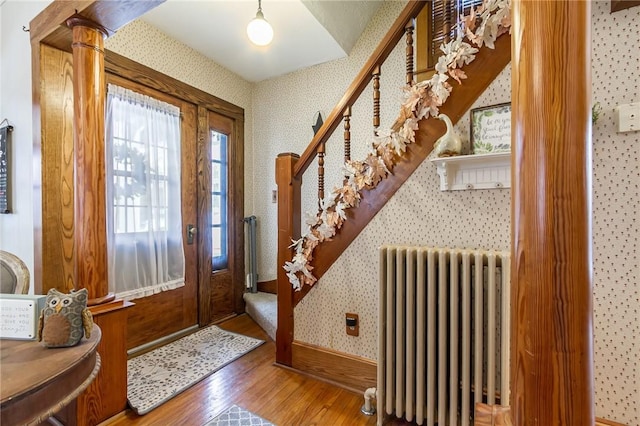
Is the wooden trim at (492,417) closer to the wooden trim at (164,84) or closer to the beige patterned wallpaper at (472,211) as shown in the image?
the beige patterned wallpaper at (472,211)

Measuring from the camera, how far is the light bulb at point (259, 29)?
2135mm

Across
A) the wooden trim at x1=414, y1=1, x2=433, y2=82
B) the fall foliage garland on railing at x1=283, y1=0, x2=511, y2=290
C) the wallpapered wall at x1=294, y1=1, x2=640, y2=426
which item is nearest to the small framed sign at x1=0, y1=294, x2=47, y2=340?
the fall foliage garland on railing at x1=283, y1=0, x2=511, y2=290

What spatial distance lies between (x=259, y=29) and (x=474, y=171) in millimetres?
1783

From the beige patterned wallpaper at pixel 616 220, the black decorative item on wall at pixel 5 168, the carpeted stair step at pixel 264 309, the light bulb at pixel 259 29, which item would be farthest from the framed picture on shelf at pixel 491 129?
the black decorative item on wall at pixel 5 168

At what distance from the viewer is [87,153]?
5.51 feet

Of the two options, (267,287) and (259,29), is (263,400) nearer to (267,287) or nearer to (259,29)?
(267,287)

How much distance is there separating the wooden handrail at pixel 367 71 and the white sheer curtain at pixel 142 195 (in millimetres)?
1352

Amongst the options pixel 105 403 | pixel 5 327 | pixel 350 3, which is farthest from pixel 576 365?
pixel 350 3

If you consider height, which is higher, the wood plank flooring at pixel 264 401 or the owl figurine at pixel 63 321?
the owl figurine at pixel 63 321

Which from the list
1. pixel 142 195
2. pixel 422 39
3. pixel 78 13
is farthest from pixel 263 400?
pixel 422 39

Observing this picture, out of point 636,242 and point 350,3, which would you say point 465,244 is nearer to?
point 636,242

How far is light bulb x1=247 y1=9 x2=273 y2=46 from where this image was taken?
2135 mm

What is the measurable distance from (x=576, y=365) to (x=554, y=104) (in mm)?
519

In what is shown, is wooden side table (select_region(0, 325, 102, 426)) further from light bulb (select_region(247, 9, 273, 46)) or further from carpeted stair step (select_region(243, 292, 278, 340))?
light bulb (select_region(247, 9, 273, 46))
